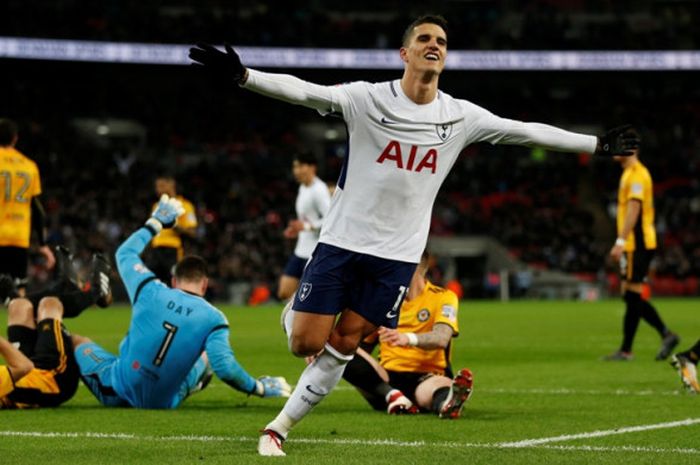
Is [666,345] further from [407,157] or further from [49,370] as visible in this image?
[407,157]

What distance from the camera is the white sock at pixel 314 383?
5.95 meters

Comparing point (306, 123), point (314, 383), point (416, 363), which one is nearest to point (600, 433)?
point (416, 363)

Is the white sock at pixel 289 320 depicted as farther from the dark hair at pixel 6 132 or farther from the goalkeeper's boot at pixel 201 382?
the dark hair at pixel 6 132

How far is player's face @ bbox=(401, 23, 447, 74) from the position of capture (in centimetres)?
591

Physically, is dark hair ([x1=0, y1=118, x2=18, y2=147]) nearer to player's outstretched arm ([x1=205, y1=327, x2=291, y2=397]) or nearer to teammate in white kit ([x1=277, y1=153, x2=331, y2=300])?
teammate in white kit ([x1=277, y1=153, x2=331, y2=300])

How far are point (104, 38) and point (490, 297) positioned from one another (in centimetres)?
1474

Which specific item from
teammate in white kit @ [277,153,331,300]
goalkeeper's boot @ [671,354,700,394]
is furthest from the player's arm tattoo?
teammate in white kit @ [277,153,331,300]

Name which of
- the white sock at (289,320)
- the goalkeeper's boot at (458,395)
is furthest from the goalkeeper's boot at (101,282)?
the white sock at (289,320)

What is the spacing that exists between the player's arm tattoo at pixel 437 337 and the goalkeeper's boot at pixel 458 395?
306 millimetres

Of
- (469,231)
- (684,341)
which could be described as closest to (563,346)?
(684,341)

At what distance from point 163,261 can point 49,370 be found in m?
8.88

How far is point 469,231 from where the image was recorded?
3928cm

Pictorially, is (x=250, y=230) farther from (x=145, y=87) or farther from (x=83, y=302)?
(x=83, y=302)

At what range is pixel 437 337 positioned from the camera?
7.59 m
